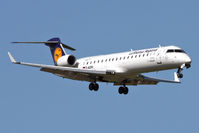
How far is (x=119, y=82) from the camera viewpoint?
36.8 metres

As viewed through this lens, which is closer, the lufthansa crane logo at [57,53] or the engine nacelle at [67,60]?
the engine nacelle at [67,60]

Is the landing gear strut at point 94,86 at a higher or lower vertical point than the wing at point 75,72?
lower

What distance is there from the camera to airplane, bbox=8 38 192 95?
32.1m

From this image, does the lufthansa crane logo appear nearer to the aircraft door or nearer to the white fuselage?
the white fuselage

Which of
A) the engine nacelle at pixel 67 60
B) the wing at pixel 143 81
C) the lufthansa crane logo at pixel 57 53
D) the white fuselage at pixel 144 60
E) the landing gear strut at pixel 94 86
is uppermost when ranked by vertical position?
the lufthansa crane logo at pixel 57 53

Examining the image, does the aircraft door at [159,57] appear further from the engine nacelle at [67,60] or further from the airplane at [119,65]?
the engine nacelle at [67,60]

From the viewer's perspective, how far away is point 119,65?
111 feet

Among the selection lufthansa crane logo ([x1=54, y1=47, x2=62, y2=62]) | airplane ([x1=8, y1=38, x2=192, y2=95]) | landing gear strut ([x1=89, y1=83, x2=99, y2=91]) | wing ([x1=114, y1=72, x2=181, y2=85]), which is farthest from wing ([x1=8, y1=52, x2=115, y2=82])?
lufthansa crane logo ([x1=54, y1=47, x2=62, y2=62])

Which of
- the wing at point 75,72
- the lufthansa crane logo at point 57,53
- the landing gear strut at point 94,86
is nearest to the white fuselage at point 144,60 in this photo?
the wing at point 75,72

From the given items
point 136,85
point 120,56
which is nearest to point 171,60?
point 120,56

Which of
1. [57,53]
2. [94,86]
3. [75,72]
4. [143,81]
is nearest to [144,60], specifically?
[143,81]

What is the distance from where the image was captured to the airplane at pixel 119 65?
32.1 meters

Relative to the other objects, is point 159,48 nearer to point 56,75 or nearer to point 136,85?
point 136,85

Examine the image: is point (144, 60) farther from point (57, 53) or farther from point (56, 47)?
point (56, 47)
